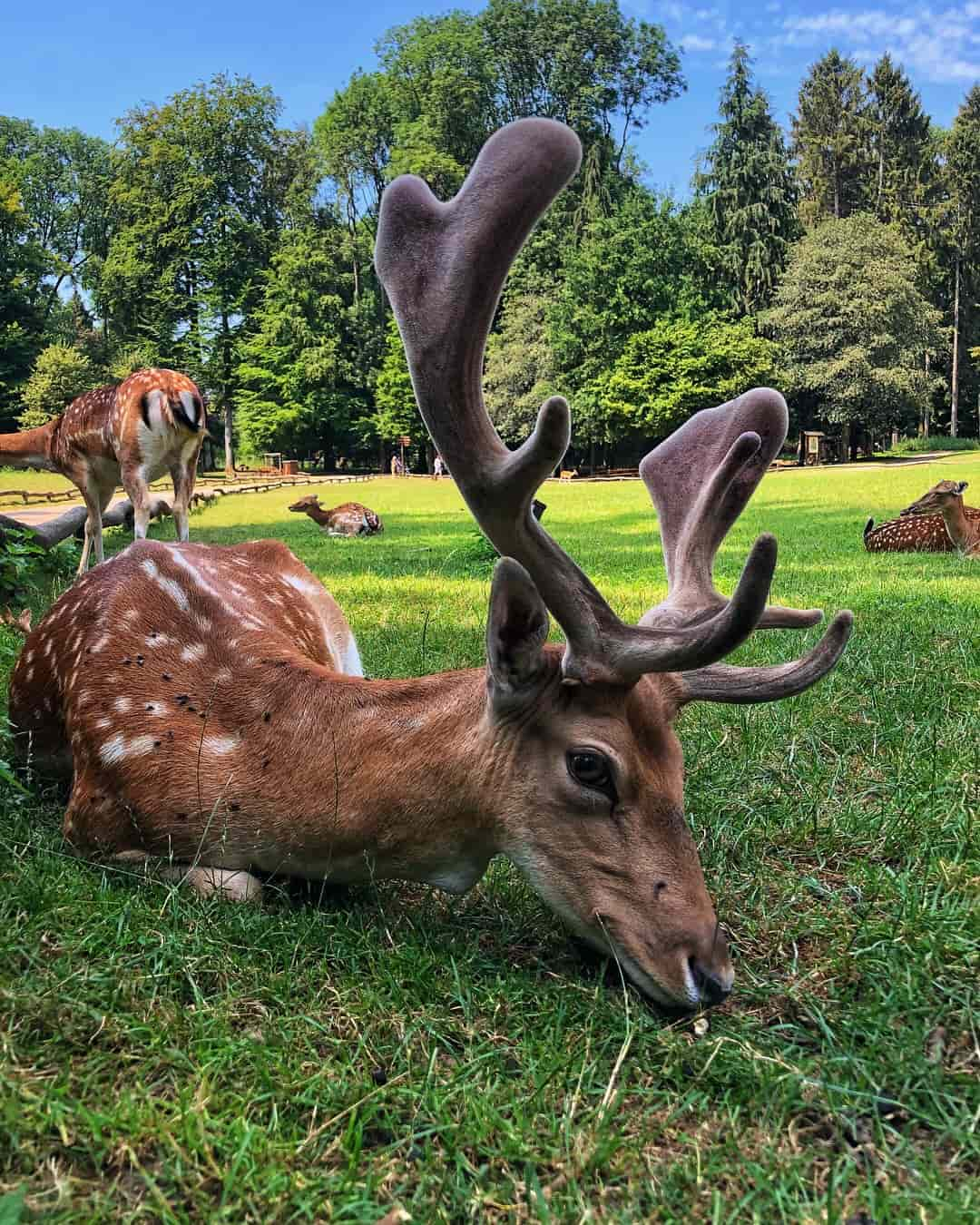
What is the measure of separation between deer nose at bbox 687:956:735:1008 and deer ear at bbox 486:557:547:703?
71 cm

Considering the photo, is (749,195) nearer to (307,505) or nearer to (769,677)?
(307,505)

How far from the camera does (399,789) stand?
2396 mm

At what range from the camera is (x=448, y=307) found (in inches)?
92.5

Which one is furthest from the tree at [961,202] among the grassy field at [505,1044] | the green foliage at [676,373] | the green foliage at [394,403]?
the grassy field at [505,1044]

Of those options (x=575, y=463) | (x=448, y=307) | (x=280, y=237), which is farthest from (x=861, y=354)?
(x=448, y=307)

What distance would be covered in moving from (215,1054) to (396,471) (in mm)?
45654

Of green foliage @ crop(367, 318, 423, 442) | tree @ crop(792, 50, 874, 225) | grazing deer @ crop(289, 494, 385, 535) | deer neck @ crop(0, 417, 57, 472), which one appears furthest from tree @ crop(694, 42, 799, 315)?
deer neck @ crop(0, 417, 57, 472)

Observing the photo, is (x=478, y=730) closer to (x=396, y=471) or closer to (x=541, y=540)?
(x=541, y=540)

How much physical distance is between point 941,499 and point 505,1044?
10.5 m

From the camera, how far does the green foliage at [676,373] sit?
4122 cm

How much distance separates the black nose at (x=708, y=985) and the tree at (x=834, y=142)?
193 ft

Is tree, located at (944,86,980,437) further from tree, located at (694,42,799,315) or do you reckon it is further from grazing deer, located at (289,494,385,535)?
grazing deer, located at (289,494,385,535)

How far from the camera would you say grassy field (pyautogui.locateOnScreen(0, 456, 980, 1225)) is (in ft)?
5.20

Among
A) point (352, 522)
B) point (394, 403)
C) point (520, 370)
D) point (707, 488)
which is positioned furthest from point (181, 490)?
point (394, 403)
